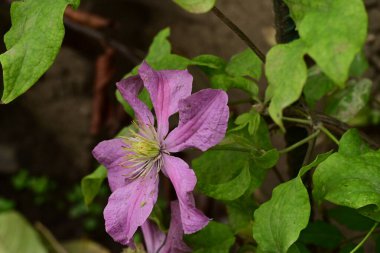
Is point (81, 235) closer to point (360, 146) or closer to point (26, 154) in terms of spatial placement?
point (26, 154)

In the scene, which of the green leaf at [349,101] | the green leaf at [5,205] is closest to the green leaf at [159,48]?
the green leaf at [349,101]

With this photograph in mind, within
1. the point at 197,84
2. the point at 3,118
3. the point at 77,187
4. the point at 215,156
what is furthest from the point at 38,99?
the point at 215,156

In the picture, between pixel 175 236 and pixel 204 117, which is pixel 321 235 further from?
pixel 204 117

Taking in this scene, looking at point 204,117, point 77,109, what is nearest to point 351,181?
point 204,117

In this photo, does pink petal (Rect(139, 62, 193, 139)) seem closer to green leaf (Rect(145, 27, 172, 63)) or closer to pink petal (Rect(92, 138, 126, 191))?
pink petal (Rect(92, 138, 126, 191))

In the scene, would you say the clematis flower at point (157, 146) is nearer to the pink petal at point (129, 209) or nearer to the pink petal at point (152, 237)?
the pink petal at point (129, 209)
